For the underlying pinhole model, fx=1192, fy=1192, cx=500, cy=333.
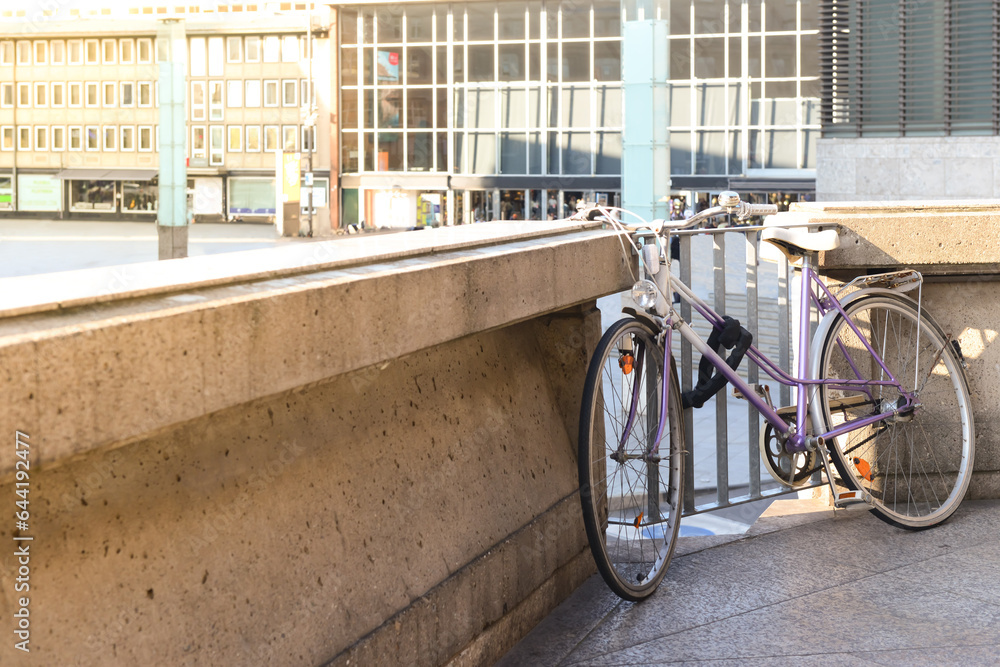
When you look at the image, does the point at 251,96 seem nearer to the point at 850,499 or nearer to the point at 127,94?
the point at 127,94

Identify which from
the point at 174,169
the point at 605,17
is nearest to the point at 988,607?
the point at 174,169

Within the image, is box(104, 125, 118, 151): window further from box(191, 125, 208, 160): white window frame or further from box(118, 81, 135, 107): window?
box(191, 125, 208, 160): white window frame

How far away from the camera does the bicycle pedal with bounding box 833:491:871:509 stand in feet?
14.6

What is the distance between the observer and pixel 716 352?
4.12m

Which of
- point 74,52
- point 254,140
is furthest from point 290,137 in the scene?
point 74,52

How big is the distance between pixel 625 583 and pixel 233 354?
1937mm

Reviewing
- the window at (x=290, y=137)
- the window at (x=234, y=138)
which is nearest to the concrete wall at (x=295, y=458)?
the window at (x=290, y=137)

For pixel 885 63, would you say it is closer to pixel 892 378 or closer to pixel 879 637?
pixel 892 378

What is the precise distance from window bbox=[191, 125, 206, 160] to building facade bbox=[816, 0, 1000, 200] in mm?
56820

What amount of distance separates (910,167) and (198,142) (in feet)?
192

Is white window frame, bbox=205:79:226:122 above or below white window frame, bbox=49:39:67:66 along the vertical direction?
below

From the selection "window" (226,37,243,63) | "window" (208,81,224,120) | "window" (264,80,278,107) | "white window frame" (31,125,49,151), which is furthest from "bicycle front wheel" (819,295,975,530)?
"white window frame" (31,125,49,151)

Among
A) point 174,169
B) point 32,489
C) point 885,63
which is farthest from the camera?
point 174,169

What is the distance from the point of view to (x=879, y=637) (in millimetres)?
3375
